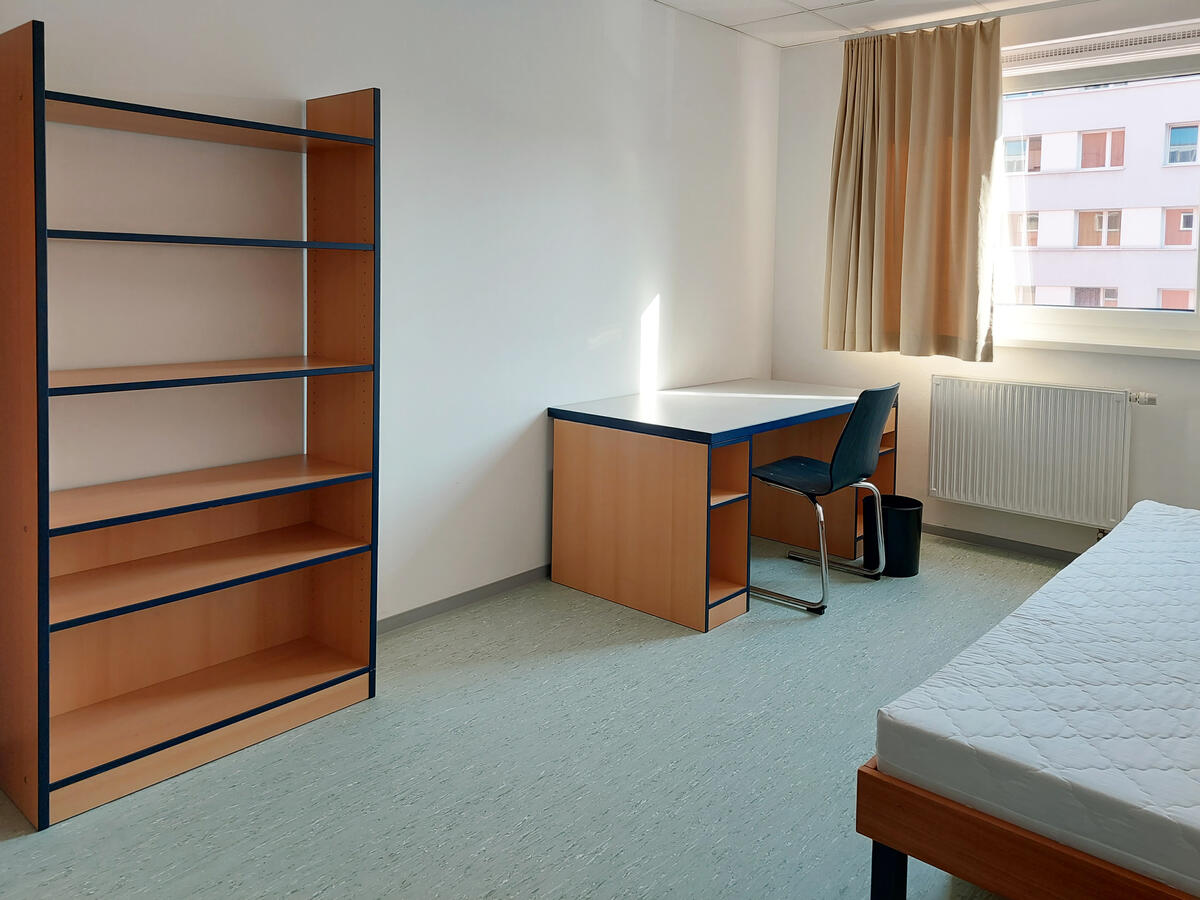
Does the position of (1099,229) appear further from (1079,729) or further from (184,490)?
(184,490)

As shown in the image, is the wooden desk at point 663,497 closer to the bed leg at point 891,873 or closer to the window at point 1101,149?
the window at point 1101,149

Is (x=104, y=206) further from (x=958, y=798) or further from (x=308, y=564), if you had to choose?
(x=958, y=798)

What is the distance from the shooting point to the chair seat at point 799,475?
353 centimetres

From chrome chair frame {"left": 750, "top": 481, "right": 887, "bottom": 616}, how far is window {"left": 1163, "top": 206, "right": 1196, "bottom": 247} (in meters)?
1.54

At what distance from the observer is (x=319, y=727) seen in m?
2.55

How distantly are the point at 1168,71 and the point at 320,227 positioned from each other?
328 cm

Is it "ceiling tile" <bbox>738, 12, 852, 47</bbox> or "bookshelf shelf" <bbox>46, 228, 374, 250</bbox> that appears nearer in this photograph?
"bookshelf shelf" <bbox>46, 228, 374, 250</bbox>

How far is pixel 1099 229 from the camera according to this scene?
396 centimetres

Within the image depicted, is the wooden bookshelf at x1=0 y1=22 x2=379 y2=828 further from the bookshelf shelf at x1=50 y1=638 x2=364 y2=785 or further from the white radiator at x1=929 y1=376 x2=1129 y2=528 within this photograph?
the white radiator at x1=929 y1=376 x2=1129 y2=528

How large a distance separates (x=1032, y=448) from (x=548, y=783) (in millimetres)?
2775

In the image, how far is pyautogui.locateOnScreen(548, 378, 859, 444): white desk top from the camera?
10.8 feet

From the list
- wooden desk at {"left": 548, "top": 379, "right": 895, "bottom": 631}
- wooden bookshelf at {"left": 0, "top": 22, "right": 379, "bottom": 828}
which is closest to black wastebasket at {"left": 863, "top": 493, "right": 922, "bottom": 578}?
wooden desk at {"left": 548, "top": 379, "right": 895, "bottom": 631}

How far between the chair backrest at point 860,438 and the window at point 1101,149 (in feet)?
4.61

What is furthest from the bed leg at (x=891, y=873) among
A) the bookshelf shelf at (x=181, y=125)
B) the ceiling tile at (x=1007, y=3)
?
the ceiling tile at (x=1007, y=3)
